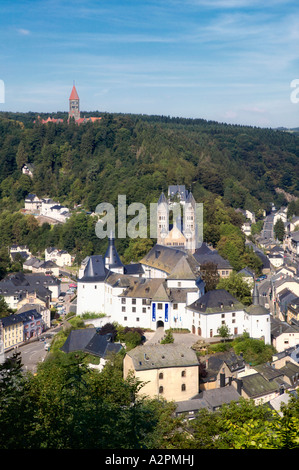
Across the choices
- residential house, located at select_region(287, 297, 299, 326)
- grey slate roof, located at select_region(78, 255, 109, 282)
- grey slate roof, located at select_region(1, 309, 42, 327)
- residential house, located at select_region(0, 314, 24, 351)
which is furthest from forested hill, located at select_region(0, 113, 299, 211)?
grey slate roof, located at select_region(78, 255, 109, 282)

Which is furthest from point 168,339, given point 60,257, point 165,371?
point 60,257

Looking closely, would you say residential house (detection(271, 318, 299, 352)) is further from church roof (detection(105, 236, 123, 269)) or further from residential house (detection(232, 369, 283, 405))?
church roof (detection(105, 236, 123, 269))

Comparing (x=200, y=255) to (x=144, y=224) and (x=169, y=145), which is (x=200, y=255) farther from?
(x=169, y=145)

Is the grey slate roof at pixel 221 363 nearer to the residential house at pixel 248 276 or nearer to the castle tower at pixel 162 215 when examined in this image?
the residential house at pixel 248 276

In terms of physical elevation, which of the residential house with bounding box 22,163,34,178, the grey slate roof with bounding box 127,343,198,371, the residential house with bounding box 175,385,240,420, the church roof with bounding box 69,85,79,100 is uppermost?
the church roof with bounding box 69,85,79,100
